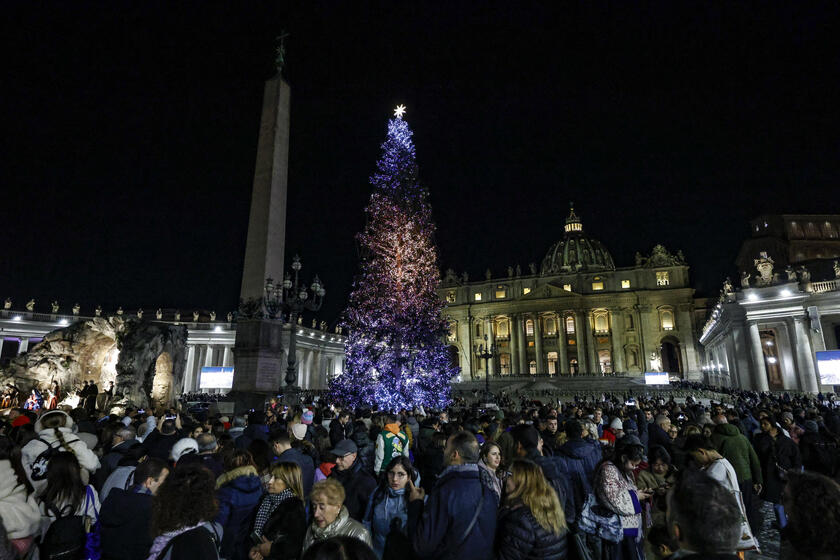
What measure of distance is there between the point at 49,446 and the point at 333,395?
16735 millimetres

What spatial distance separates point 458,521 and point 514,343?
7711cm

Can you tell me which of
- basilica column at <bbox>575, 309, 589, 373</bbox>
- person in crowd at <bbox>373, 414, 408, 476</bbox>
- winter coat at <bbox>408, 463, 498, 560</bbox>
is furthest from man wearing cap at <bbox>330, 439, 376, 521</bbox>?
basilica column at <bbox>575, 309, 589, 373</bbox>

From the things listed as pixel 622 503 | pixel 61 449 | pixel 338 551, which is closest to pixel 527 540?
pixel 622 503

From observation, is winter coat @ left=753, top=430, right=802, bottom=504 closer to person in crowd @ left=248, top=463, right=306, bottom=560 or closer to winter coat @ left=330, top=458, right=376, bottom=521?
winter coat @ left=330, top=458, right=376, bottom=521

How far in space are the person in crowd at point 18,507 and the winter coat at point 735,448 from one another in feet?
27.0

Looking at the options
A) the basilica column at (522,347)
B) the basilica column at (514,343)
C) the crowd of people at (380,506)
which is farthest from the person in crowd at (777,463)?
the basilica column at (514,343)

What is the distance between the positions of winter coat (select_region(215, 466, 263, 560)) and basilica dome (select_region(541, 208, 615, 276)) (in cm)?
8640

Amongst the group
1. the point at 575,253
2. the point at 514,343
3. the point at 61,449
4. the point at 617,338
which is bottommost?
the point at 61,449

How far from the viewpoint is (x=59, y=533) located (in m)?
3.43

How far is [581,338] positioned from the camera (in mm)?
73500

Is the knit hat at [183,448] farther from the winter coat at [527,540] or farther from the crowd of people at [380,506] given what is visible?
the winter coat at [527,540]

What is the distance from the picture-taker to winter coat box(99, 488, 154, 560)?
3549mm

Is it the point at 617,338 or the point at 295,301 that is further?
the point at 617,338

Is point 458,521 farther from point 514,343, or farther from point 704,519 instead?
point 514,343
